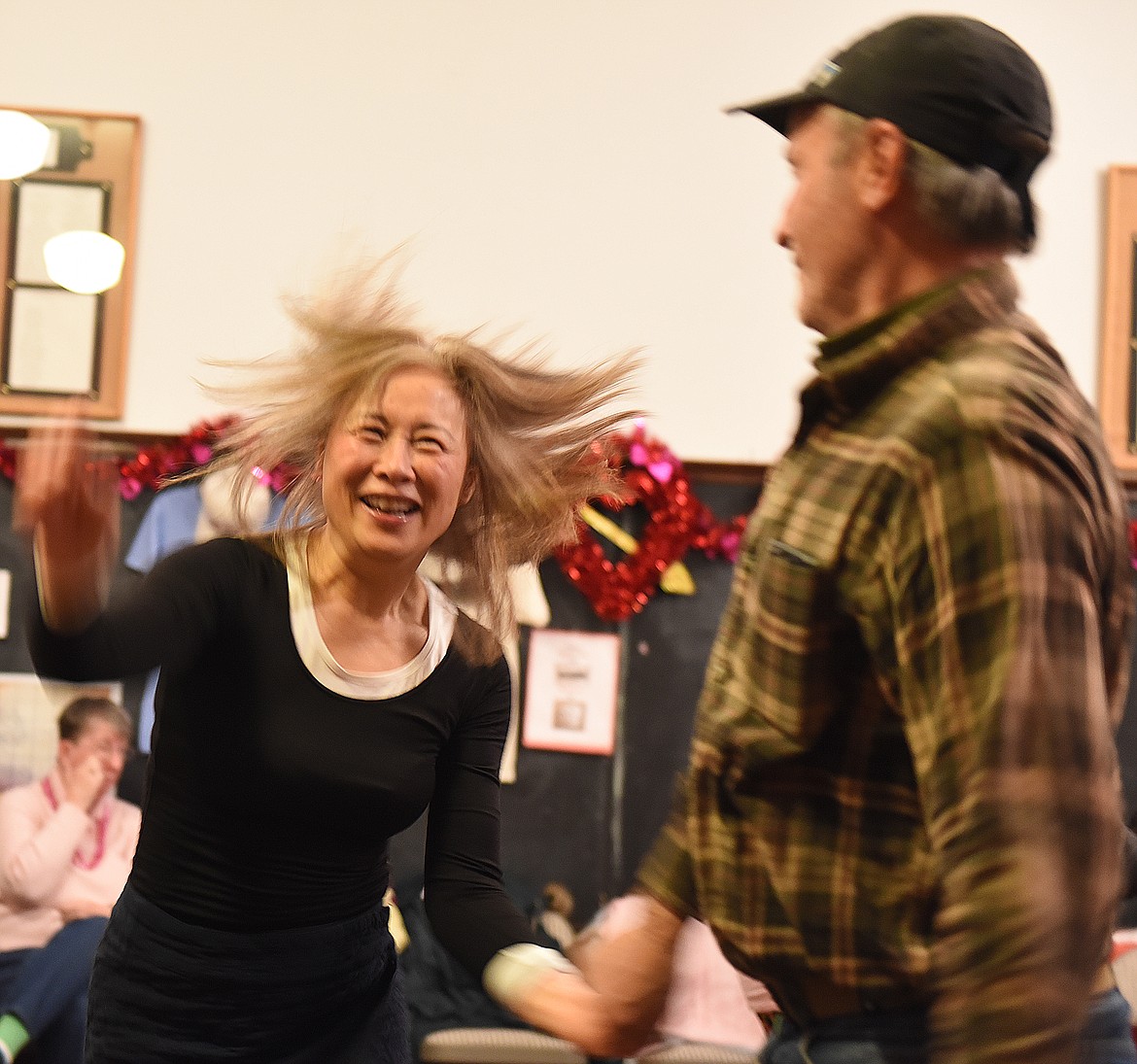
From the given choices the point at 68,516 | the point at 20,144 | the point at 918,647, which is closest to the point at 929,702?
the point at 918,647

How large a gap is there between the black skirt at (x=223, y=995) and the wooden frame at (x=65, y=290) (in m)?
3.05

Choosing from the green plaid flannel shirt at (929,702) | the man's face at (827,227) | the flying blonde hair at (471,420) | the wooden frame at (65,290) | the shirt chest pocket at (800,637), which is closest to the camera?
the green plaid flannel shirt at (929,702)

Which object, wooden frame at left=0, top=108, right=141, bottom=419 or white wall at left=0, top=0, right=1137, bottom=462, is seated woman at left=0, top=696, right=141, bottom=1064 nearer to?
wooden frame at left=0, top=108, right=141, bottom=419

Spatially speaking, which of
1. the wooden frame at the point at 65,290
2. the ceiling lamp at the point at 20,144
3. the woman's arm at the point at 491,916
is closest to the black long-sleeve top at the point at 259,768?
the woman's arm at the point at 491,916

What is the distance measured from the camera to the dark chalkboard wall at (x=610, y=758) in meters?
4.21

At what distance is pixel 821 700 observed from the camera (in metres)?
1.01

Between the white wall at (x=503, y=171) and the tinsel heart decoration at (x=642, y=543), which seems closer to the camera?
the tinsel heart decoration at (x=642, y=543)

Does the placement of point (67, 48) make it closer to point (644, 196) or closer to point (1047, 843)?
point (644, 196)

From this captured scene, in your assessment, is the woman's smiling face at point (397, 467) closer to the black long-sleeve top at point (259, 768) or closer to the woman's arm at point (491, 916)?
the black long-sleeve top at point (259, 768)

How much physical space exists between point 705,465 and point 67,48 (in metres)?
2.66

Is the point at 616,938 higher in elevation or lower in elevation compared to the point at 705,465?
lower

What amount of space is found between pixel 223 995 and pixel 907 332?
121 cm

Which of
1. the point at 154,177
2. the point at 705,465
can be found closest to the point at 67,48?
the point at 154,177

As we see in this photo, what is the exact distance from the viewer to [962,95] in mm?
1064
